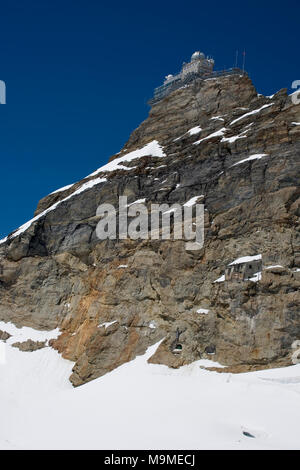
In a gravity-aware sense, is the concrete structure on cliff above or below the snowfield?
above

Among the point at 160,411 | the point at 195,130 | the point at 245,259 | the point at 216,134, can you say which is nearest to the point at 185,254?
the point at 245,259

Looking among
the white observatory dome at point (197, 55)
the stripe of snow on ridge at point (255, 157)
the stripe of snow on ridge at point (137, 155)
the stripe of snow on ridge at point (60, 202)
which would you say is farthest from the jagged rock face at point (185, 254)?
the white observatory dome at point (197, 55)

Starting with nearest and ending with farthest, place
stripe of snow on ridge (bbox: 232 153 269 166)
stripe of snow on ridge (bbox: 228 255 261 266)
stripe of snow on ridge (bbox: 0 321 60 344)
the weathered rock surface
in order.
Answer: stripe of snow on ridge (bbox: 228 255 261 266) → stripe of snow on ridge (bbox: 232 153 269 166) → the weathered rock surface → stripe of snow on ridge (bbox: 0 321 60 344)

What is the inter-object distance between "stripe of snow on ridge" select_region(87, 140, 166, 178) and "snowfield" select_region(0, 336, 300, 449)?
770 inches

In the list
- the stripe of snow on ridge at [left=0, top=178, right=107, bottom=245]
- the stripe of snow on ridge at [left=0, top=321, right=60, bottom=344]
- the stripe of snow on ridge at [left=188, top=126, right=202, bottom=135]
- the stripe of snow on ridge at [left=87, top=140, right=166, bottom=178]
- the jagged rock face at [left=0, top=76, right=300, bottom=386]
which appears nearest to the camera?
the jagged rock face at [left=0, top=76, right=300, bottom=386]

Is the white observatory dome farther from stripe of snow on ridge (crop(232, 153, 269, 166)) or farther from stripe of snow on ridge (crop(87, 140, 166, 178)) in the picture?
stripe of snow on ridge (crop(232, 153, 269, 166))

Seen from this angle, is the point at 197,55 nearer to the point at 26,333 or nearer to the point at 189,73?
the point at 189,73

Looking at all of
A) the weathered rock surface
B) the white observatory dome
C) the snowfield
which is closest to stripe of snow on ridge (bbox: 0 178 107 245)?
the weathered rock surface

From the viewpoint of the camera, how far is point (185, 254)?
120 feet

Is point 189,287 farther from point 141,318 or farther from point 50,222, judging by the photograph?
point 50,222

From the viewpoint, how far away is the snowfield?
2297 centimetres

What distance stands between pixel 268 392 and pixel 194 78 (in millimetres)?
39512

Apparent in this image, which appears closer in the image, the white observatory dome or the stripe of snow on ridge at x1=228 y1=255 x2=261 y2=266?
the stripe of snow on ridge at x1=228 y1=255 x2=261 y2=266
